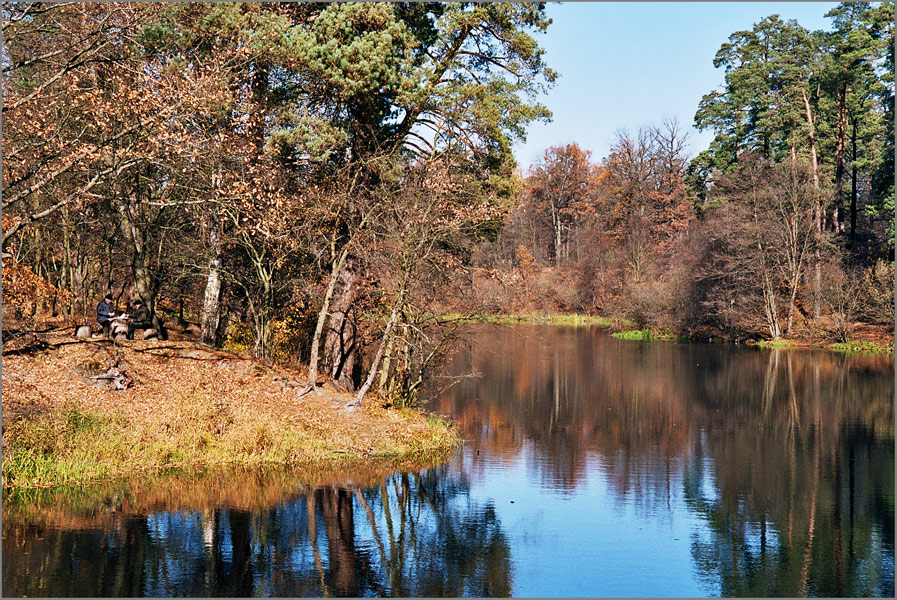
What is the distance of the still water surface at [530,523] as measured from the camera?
1056 cm

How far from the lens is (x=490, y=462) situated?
711 inches

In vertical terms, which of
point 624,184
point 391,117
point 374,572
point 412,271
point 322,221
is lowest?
point 374,572

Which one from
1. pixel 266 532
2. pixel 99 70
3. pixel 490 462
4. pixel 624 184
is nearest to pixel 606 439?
pixel 490 462

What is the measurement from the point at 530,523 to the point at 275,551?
4291 millimetres

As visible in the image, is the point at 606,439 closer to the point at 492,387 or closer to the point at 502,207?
the point at 502,207

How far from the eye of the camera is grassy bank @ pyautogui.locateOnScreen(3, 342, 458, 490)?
14.7 m

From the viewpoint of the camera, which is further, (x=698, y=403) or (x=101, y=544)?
(x=698, y=403)

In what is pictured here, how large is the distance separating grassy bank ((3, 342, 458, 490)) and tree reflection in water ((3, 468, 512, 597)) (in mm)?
2330

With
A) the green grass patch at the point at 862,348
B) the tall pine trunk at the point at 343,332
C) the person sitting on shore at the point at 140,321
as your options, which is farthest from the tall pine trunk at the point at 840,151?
the person sitting on shore at the point at 140,321

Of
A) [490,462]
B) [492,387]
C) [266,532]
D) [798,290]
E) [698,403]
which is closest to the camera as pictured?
[266,532]

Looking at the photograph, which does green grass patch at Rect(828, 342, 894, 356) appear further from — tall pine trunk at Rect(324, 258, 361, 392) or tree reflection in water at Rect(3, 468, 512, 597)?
tree reflection in water at Rect(3, 468, 512, 597)

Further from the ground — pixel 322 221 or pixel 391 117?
pixel 391 117

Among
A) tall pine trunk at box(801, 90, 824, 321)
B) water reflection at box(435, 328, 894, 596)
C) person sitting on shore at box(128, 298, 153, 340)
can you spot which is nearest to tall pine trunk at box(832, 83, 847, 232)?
tall pine trunk at box(801, 90, 824, 321)

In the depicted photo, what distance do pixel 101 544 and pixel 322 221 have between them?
1016 centimetres
